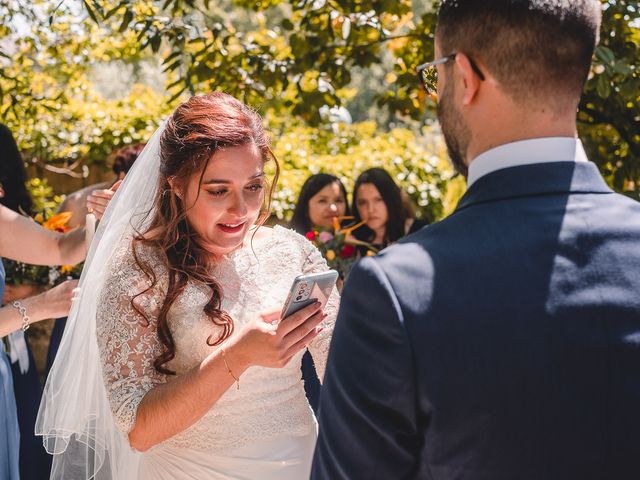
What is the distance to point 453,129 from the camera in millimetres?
1279

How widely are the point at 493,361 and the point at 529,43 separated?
0.49m

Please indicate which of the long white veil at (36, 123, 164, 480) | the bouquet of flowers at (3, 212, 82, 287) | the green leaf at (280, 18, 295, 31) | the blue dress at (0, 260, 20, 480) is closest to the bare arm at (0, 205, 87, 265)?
the blue dress at (0, 260, 20, 480)

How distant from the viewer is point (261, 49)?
5.25 m

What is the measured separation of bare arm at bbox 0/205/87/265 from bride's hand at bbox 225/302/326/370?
1.71m

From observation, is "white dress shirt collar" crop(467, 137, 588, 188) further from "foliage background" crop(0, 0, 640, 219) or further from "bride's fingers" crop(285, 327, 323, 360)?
"foliage background" crop(0, 0, 640, 219)

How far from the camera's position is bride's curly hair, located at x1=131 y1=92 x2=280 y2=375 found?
2.28 metres

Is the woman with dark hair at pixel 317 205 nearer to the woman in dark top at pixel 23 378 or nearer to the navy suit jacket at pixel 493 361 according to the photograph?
the woman in dark top at pixel 23 378

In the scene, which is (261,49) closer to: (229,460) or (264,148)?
(264,148)

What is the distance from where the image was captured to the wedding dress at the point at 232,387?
7.11ft

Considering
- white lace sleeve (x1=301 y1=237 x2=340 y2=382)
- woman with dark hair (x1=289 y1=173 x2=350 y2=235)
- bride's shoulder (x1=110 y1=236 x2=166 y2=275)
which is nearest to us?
bride's shoulder (x1=110 y1=236 x2=166 y2=275)

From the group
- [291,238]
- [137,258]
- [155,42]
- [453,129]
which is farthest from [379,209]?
[453,129]

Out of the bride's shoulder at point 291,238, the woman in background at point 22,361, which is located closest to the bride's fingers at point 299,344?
the bride's shoulder at point 291,238

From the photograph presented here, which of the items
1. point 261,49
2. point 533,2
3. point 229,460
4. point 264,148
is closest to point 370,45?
point 261,49

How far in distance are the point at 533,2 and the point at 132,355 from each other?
4.72 feet
